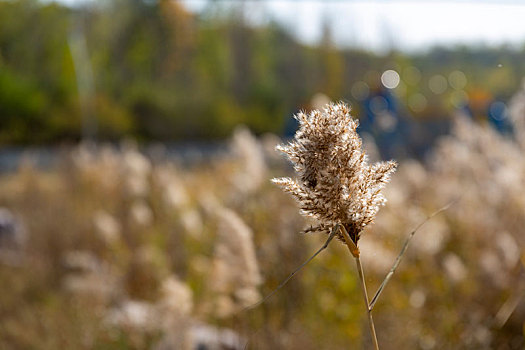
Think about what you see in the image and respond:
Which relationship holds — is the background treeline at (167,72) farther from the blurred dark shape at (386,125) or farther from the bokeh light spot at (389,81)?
the blurred dark shape at (386,125)

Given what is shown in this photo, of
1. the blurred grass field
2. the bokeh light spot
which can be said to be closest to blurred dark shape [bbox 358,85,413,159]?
the bokeh light spot

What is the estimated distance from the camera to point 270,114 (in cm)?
2848

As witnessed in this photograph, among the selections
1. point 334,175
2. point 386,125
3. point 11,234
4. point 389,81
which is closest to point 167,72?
point 389,81

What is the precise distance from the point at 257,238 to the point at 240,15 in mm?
27432

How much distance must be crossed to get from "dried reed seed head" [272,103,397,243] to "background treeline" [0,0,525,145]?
823 inches

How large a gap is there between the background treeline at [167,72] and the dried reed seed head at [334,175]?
20.9m

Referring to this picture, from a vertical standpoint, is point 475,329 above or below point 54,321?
below

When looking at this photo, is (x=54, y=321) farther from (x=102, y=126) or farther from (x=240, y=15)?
(x=240, y=15)

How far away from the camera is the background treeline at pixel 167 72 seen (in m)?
23.3

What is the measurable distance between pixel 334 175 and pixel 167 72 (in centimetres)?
2917

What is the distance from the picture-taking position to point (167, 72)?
29156mm

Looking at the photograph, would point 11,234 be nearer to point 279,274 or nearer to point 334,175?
point 279,274

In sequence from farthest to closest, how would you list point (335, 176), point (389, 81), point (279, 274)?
point (389, 81) → point (279, 274) → point (335, 176)

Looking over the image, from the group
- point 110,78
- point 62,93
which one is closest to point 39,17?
point 62,93
